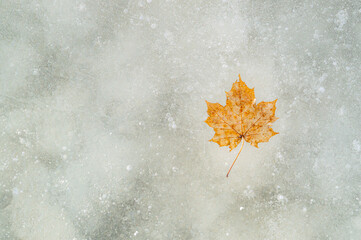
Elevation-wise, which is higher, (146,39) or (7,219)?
(146,39)

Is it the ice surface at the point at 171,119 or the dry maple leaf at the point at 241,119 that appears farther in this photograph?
the ice surface at the point at 171,119

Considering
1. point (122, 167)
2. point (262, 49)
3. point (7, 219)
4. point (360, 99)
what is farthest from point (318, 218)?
point (7, 219)

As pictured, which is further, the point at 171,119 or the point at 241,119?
the point at 171,119

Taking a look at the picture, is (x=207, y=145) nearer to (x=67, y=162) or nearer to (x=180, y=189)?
(x=180, y=189)
